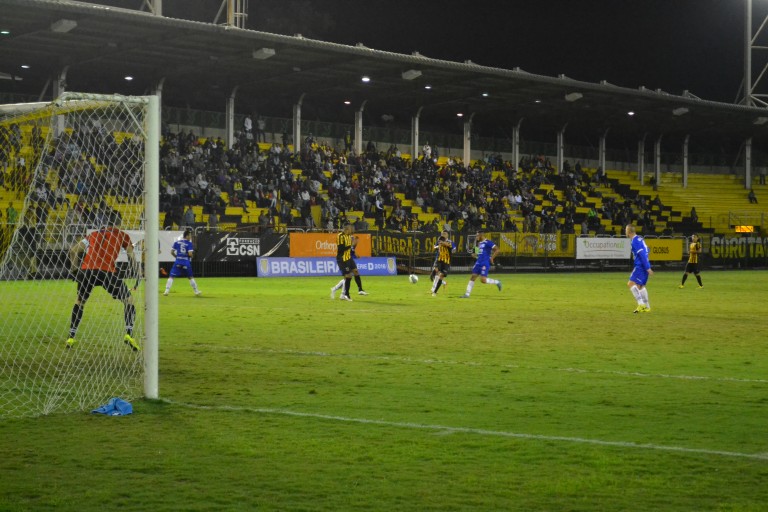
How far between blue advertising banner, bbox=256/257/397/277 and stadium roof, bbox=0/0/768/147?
968 cm

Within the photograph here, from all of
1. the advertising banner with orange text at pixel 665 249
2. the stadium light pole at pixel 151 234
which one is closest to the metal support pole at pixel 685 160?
the advertising banner with orange text at pixel 665 249

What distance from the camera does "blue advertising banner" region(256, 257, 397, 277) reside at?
41250mm

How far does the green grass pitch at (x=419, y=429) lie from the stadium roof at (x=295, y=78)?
1011 inches

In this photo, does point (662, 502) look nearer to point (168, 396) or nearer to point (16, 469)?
point (16, 469)

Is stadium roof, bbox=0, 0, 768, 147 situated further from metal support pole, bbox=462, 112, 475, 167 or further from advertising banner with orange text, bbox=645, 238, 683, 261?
advertising banner with orange text, bbox=645, 238, 683, 261

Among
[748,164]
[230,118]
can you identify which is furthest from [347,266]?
[748,164]

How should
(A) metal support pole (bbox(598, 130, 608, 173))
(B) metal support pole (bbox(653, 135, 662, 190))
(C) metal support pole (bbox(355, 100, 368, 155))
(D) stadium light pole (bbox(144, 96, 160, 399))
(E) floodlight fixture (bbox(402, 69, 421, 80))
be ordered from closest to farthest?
1. (D) stadium light pole (bbox(144, 96, 160, 399))
2. (E) floodlight fixture (bbox(402, 69, 421, 80))
3. (C) metal support pole (bbox(355, 100, 368, 155))
4. (A) metal support pole (bbox(598, 130, 608, 173))
5. (B) metal support pole (bbox(653, 135, 662, 190))

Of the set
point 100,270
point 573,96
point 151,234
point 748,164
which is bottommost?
point 100,270

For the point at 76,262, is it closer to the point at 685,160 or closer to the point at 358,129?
the point at 358,129

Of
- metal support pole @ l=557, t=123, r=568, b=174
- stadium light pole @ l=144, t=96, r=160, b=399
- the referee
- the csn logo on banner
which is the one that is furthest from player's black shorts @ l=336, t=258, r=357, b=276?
metal support pole @ l=557, t=123, r=568, b=174

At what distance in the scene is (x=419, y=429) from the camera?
8.76 metres

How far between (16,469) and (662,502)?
4.48 meters

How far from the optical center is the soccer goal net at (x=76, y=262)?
9.99 metres

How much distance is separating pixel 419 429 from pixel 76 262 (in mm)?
7677
